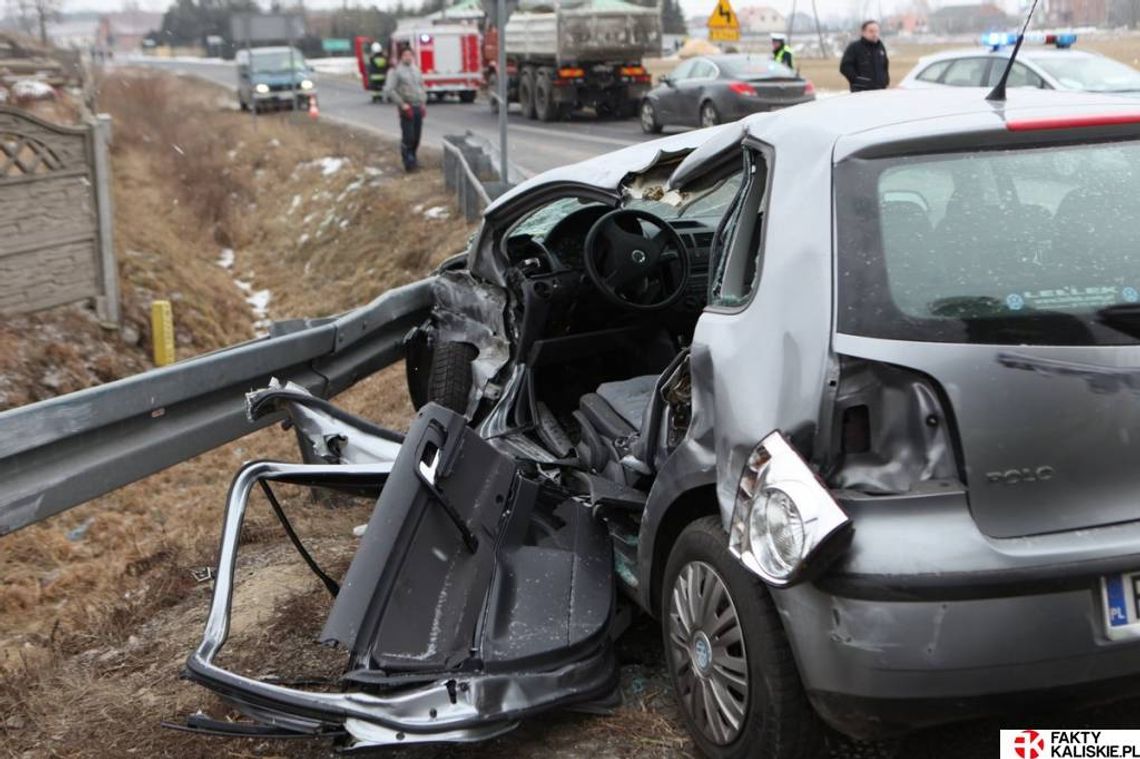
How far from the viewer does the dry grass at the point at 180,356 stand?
393cm

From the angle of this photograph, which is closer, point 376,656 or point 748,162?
point 376,656

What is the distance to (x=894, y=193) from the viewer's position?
2.88m

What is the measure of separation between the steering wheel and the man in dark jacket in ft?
42.4

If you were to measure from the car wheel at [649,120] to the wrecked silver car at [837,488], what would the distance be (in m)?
20.1

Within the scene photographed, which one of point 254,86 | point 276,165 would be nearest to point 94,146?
point 276,165

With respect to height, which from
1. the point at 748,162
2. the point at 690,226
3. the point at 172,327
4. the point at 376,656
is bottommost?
the point at 172,327

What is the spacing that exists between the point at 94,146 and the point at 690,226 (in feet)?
28.0

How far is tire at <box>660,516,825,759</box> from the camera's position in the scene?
2803 mm

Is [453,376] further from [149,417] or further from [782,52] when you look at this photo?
[782,52]

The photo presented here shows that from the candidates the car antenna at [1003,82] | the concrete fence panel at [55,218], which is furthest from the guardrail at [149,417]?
the concrete fence panel at [55,218]

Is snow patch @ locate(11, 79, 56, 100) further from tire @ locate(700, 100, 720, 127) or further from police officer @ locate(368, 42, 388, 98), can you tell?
police officer @ locate(368, 42, 388, 98)

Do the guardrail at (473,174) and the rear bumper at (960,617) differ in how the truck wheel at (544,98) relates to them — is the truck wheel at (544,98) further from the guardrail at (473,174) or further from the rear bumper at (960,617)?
the rear bumper at (960,617)

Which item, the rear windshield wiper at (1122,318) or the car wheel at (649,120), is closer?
the rear windshield wiper at (1122,318)

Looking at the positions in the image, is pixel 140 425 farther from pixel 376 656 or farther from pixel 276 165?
pixel 276 165
